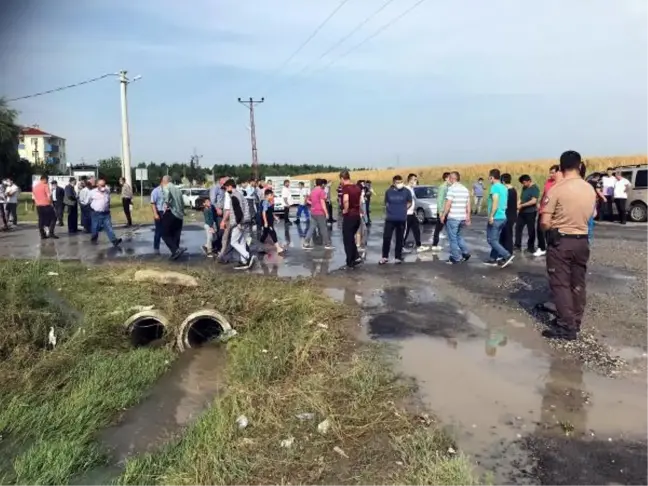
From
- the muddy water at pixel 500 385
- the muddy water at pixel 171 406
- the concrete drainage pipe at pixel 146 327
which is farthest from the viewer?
the concrete drainage pipe at pixel 146 327

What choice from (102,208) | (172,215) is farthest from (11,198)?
(172,215)

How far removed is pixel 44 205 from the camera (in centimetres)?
1518

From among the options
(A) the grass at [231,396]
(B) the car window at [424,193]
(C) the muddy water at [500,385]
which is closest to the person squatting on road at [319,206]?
(A) the grass at [231,396]

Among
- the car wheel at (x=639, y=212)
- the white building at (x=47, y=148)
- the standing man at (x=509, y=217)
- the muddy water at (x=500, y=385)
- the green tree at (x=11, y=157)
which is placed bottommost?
the muddy water at (x=500, y=385)

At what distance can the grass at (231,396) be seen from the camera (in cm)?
346

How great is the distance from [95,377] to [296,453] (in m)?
2.37

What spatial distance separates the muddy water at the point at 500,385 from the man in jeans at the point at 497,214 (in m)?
3.24

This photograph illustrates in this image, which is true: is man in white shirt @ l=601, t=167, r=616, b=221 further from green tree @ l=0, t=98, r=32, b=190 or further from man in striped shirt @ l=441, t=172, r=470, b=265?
green tree @ l=0, t=98, r=32, b=190

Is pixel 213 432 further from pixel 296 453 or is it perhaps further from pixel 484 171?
pixel 484 171

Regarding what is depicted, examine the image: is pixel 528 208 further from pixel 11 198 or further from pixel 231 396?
pixel 11 198

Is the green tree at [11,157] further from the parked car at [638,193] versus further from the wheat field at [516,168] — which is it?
the parked car at [638,193]

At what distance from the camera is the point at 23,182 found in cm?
5434

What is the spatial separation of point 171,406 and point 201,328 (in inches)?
78.7

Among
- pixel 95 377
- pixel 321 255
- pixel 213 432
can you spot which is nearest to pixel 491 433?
pixel 213 432
